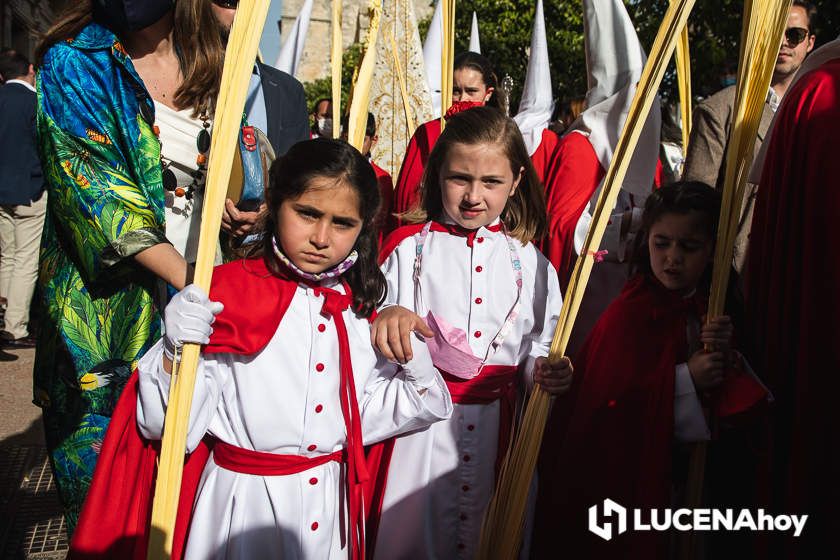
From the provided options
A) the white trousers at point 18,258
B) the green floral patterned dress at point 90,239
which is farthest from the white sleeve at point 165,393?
the white trousers at point 18,258

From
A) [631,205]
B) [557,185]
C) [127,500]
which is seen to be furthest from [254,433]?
[631,205]

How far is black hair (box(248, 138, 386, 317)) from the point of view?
2.11 m

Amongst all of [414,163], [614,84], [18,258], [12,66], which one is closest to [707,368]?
[614,84]

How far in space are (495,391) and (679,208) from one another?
850mm

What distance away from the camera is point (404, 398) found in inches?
85.1

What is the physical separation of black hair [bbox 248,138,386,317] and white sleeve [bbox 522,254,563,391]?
65 centimetres

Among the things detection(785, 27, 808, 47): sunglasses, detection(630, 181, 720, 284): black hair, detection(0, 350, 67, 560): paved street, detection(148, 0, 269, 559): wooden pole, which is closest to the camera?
detection(148, 0, 269, 559): wooden pole

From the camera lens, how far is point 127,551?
192cm

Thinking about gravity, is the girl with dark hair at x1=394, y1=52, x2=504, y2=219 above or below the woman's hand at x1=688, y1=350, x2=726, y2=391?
above

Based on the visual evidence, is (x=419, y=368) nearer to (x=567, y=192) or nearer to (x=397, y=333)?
(x=397, y=333)

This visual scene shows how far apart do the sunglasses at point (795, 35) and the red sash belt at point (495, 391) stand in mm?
2503

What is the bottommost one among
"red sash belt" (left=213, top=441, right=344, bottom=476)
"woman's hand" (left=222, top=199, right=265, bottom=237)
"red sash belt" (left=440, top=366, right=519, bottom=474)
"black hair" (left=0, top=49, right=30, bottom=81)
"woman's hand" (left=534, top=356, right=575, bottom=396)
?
"red sash belt" (left=213, top=441, right=344, bottom=476)

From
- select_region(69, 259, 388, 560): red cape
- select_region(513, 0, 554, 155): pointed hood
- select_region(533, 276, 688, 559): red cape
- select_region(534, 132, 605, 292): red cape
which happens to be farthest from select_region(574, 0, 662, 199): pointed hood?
select_region(69, 259, 388, 560): red cape

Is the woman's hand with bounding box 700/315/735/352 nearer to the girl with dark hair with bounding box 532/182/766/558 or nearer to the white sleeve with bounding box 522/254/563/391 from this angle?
the girl with dark hair with bounding box 532/182/766/558
